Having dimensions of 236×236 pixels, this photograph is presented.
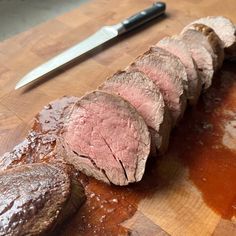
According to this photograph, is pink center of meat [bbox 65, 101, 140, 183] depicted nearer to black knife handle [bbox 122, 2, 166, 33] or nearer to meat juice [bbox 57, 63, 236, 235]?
meat juice [bbox 57, 63, 236, 235]

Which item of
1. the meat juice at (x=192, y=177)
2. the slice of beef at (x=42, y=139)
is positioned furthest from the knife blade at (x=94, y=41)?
the meat juice at (x=192, y=177)

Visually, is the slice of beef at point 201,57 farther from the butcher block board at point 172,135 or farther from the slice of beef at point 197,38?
the butcher block board at point 172,135

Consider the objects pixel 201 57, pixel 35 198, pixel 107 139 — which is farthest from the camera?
pixel 201 57

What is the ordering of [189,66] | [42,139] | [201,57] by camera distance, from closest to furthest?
[42,139]
[189,66]
[201,57]

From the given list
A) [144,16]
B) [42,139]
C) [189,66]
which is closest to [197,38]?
[189,66]

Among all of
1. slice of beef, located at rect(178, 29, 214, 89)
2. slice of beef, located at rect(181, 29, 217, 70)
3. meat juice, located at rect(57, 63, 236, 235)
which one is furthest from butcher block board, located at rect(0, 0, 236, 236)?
slice of beef, located at rect(181, 29, 217, 70)

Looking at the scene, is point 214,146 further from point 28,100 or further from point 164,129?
point 28,100

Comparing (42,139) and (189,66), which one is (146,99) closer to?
(189,66)
